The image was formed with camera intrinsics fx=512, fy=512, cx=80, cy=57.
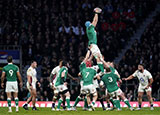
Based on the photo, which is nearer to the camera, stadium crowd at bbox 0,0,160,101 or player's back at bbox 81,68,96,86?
player's back at bbox 81,68,96,86

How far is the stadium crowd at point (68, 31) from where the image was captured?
3381 cm

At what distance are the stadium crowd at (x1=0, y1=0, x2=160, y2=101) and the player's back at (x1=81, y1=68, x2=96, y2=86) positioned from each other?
9435 mm

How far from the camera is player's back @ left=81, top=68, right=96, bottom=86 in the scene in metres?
22.8

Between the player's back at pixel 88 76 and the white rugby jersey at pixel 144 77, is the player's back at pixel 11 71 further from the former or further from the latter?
the white rugby jersey at pixel 144 77

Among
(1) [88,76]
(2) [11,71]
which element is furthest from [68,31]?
(2) [11,71]

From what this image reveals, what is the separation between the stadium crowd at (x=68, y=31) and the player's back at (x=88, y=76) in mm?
9435

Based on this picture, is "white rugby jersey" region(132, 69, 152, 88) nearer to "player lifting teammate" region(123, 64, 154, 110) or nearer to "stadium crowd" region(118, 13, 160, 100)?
"player lifting teammate" region(123, 64, 154, 110)

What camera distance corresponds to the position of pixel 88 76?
2277 cm

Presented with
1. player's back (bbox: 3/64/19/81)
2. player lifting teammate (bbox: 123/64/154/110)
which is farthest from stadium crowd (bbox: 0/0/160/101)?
player's back (bbox: 3/64/19/81)

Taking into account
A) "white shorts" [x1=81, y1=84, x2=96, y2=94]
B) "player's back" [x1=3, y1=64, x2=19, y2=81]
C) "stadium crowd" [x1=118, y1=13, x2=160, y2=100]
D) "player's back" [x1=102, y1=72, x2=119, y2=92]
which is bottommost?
"white shorts" [x1=81, y1=84, x2=96, y2=94]

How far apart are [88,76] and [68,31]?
46.3ft

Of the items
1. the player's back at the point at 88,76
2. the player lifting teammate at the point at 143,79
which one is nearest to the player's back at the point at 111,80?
the player's back at the point at 88,76

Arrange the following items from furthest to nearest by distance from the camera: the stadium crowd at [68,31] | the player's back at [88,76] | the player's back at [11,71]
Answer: the stadium crowd at [68,31]
the player's back at [88,76]
the player's back at [11,71]

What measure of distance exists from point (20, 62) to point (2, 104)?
3.62m
